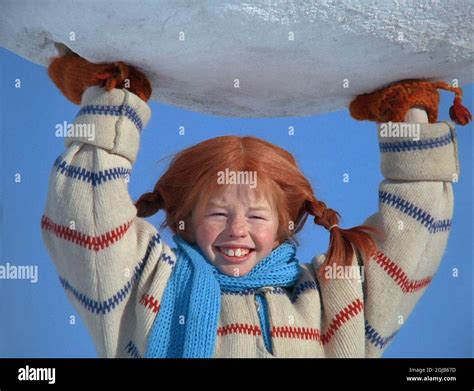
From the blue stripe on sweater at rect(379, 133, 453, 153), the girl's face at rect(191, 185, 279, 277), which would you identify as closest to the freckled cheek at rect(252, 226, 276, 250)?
the girl's face at rect(191, 185, 279, 277)

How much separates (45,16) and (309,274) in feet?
1.87

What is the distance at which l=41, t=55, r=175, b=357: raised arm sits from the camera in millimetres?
1183

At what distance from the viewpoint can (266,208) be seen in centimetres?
130

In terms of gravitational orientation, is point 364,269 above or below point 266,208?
below

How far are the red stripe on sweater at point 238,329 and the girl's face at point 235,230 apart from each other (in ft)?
0.30

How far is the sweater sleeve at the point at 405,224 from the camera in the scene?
4.25 ft

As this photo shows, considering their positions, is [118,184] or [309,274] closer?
[118,184]

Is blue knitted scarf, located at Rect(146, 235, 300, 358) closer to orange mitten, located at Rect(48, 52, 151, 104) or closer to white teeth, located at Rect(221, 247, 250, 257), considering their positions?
white teeth, located at Rect(221, 247, 250, 257)

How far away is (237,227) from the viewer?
1.27m

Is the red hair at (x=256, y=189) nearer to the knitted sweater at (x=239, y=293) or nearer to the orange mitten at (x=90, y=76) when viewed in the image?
the knitted sweater at (x=239, y=293)

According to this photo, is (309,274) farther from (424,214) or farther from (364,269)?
(424,214)
